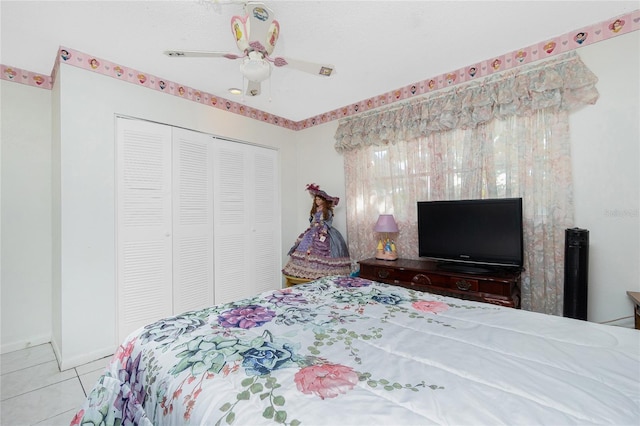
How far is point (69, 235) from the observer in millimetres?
2273

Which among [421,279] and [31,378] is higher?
[421,279]

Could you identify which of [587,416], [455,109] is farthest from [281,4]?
[587,416]

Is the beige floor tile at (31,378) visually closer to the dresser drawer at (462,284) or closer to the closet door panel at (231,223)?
the closet door panel at (231,223)

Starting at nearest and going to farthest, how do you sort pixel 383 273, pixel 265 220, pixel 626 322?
pixel 626 322
pixel 383 273
pixel 265 220

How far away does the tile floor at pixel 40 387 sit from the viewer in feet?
5.64

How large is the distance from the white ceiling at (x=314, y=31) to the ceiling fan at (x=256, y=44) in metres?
0.18

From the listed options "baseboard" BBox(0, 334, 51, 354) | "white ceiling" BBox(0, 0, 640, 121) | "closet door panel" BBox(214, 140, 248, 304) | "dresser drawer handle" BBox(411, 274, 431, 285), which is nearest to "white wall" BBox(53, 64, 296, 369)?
"baseboard" BBox(0, 334, 51, 354)

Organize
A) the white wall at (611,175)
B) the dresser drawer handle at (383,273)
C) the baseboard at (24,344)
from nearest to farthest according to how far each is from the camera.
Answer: the white wall at (611,175)
the baseboard at (24,344)
the dresser drawer handle at (383,273)

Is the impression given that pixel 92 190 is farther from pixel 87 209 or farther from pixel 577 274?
pixel 577 274

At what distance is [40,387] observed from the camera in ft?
6.58

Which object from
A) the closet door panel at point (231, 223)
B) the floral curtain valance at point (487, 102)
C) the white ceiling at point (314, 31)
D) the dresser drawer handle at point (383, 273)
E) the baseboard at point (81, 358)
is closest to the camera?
the white ceiling at point (314, 31)

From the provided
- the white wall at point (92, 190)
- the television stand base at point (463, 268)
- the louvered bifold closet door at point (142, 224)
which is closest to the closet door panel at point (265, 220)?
the white wall at point (92, 190)

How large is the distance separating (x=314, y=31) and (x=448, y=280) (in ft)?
7.26

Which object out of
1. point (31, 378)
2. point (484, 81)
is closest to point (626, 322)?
point (484, 81)
